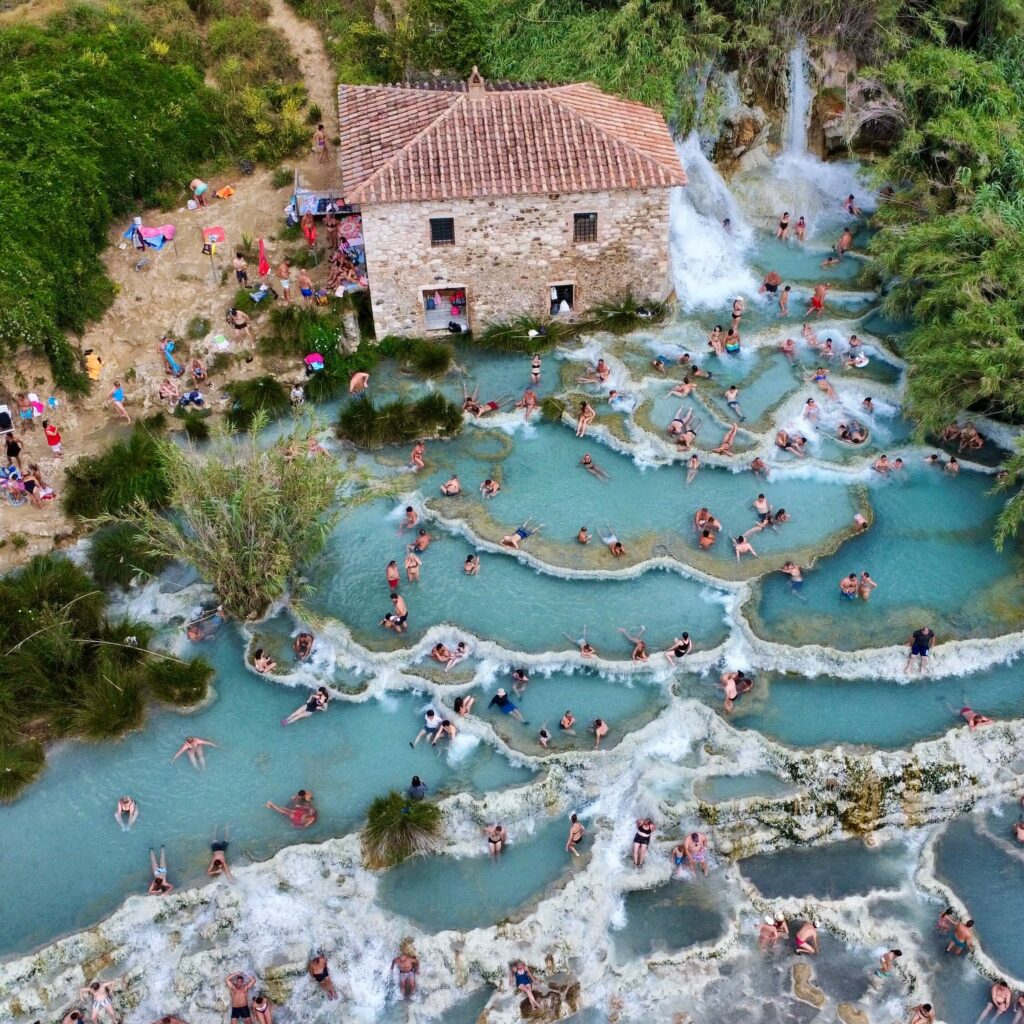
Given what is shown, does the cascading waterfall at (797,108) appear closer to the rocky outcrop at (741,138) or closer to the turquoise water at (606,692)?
the rocky outcrop at (741,138)

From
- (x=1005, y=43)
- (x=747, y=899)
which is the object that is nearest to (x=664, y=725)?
(x=747, y=899)

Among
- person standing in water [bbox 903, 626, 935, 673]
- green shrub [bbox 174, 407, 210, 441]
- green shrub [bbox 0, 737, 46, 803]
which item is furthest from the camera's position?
green shrub [bbox 174, 407, 210, 441]

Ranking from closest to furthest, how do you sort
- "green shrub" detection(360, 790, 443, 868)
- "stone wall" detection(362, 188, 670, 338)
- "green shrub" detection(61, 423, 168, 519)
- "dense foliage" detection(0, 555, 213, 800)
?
"green shrub" detection(360, 790, 443, 868) → "dense foliage" detection(0, 555, 213, 800) → "green shrub" detection(61, 423, 168, 519) → "stone wall" detection(362, 188, 670, 338)

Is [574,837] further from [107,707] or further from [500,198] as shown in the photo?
[500,198]

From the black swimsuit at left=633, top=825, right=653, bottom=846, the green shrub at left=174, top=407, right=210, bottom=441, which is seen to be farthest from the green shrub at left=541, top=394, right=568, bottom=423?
the black swimsuit at left=633, top=825, right=653, bottom=846

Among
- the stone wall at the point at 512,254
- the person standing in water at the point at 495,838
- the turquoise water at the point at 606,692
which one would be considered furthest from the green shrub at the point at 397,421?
the person standing in water at the point at 495,838

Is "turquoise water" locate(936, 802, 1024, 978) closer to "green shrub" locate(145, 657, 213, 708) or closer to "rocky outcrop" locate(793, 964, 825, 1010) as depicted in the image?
"rocky outcrop" locate(793, 964, 825, 1010)
